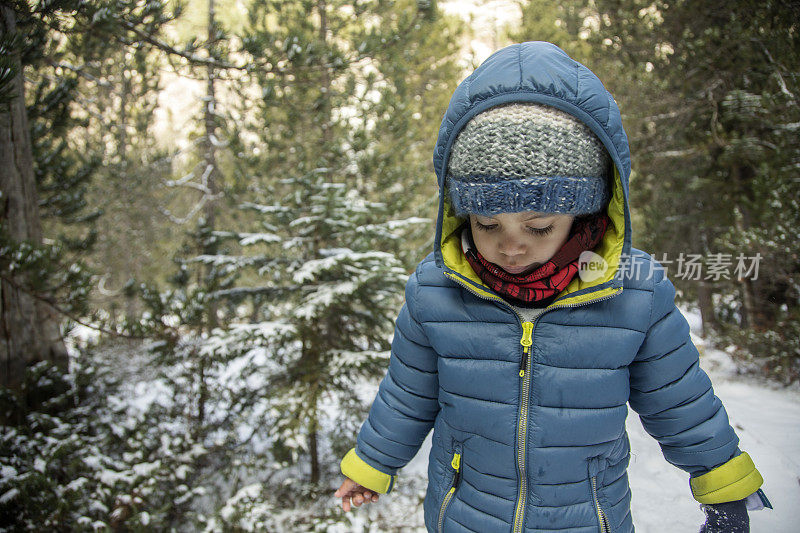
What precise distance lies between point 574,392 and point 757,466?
2.67ft

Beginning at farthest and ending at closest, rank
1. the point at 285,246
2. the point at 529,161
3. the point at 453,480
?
the point at 285,246, the point at 453,480, the point at 529,161

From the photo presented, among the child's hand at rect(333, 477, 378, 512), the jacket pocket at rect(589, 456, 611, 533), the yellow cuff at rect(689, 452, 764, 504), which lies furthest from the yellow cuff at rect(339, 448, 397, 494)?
the yellow cuff at rect(689, 452, 764, 504)

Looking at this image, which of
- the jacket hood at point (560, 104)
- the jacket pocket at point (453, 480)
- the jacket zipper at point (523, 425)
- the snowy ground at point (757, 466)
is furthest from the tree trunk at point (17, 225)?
the snowy ground at point (757, 466)

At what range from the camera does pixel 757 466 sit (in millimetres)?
1496

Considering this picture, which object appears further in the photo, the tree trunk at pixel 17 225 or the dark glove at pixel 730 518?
the tree trunk at pixel 17 225

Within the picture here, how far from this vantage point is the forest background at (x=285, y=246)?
9.95 ft

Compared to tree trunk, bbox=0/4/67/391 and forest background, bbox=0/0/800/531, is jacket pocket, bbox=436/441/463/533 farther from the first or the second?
tree trunk, bbox=0/4/67/391

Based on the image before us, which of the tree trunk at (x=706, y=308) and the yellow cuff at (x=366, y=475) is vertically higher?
the yellow cuff at (x=366, y=475)

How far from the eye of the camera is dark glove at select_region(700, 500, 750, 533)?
1322 mm

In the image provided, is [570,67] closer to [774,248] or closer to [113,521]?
[774,248]

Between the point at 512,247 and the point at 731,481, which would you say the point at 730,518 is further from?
the point at 512,247

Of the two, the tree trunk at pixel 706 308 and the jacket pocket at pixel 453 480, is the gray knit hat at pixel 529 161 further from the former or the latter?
the tree trunk at pixel 706 308

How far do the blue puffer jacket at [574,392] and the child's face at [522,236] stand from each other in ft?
0.50

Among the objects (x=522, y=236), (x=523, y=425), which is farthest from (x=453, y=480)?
(x=522, y=236)
